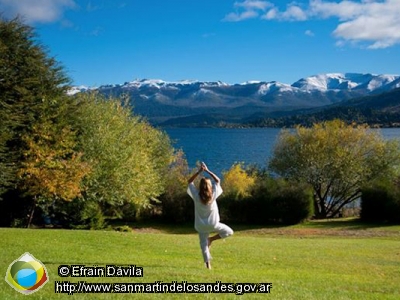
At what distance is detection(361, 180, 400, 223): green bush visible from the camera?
43562mm

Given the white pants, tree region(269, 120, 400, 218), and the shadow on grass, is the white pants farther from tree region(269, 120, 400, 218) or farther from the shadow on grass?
tree region(269, 120, 400, 218)

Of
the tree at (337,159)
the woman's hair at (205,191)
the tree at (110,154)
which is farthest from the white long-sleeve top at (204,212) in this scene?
the tree at (337,159)

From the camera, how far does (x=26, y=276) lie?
936 cm

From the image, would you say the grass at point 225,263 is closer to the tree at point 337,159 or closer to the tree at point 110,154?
the tree at point 110,154

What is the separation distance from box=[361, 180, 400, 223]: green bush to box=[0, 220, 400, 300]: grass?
20764mm

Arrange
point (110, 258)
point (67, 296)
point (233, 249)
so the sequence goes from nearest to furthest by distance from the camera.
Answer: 1. point (67, 296)
2. point (110, 258)
3. point (233, 249)

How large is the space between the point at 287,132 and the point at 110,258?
139ft

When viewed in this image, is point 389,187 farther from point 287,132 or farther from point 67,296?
point 67,296

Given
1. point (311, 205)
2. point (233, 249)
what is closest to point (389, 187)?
point (311, 205)

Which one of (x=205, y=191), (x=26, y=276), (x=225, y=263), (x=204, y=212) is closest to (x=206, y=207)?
(x=204, y=212)

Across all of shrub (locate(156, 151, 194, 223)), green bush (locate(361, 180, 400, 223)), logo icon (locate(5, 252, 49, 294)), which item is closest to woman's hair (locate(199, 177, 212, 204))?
logo icon (locate(5, 252, 49, 294))

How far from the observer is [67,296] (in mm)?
8523

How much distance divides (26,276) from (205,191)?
15.3 ft

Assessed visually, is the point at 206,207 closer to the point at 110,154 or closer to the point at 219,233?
the point at 219,233
